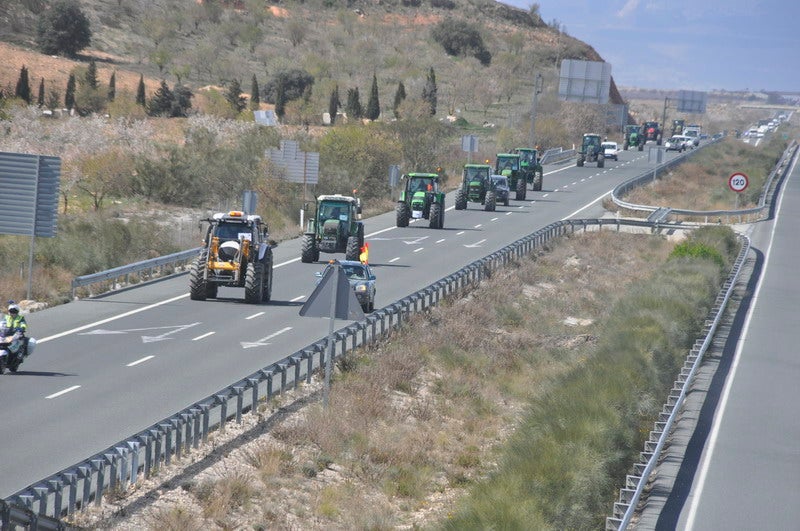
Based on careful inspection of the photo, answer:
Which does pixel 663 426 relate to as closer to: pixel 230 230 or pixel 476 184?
pixel 230 230

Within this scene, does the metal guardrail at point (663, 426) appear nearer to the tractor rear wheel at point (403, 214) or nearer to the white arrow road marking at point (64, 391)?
the white arrow road marking at point (64, 391)

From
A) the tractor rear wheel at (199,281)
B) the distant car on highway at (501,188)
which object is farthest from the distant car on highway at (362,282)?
the distant car on highway at (501,188)

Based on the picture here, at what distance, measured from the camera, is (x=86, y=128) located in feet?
221

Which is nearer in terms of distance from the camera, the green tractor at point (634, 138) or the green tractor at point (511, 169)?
the green tractor at point (511, 169)

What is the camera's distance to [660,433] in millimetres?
18656

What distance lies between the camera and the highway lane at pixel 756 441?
15930 mm

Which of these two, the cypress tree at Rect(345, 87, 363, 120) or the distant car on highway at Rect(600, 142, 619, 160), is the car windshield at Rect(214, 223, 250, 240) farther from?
the cypress tree at Rect(345, 87, 363, 120)

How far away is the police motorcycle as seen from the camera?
20688 millimetres

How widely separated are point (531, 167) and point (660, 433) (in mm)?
49959

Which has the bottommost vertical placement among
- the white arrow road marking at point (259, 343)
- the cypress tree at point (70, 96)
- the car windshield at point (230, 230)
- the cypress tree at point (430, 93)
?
the white arrow road marking at point (259, 343)

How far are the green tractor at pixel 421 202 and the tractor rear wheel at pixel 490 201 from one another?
7.52 metres

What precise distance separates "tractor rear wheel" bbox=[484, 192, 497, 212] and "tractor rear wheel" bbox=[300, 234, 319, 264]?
65.2 feet

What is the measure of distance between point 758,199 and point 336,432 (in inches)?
2234

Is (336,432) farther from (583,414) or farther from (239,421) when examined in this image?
(583,414)
